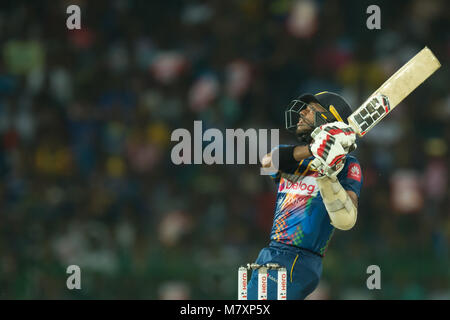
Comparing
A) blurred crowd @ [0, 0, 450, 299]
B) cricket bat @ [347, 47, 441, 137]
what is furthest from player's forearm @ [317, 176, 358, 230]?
blurred crowd @ [0, 0, 450, 299]

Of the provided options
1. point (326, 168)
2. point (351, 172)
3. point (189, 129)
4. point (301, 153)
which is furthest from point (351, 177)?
point (189, 129)

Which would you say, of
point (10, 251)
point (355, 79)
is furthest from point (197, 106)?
point (10, 251)

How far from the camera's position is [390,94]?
3674 mm

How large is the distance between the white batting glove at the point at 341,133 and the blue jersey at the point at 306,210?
46cm

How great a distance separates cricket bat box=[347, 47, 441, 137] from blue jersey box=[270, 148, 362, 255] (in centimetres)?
20

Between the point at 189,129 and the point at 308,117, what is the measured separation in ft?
12.0

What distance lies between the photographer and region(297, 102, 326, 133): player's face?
3.48m

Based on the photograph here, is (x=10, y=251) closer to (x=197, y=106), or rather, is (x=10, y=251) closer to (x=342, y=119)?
(x=197, y=106)

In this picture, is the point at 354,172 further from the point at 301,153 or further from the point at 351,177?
the point at 301,153

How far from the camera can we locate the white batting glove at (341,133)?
307 centimetres

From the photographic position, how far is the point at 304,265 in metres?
3.57

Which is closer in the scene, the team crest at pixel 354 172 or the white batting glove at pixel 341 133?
the white batting glove at pixel 341 133

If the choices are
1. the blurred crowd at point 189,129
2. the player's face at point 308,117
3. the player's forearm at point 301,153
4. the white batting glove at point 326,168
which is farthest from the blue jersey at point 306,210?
the blurred crowd at point 189,129

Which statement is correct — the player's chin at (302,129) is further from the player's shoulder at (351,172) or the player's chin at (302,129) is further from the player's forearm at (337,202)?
the player's forearm at (337,202)
